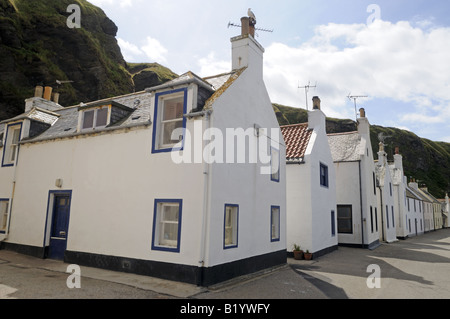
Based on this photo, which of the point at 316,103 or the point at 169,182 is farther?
the point at 316,103

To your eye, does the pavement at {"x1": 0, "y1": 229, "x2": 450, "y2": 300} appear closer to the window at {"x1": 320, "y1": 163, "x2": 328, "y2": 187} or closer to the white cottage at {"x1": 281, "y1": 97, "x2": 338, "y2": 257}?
the white cottage at {"x1": 281, "y1": 97, "x2": 338, "y2": 257}

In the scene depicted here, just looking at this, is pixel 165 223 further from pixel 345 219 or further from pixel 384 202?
pixel 384 202

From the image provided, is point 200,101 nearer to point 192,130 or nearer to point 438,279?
point 192,130

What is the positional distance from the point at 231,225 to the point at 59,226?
24.6ft

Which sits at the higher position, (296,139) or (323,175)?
(296,139)

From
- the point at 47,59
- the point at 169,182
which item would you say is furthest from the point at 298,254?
the point at 47,59

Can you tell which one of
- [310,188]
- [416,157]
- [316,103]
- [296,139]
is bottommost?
[310,188]

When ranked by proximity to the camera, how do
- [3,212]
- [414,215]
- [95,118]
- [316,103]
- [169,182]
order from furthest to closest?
1. [414,215]
2. [316,103]
3. [3,212]
4. [95,118]
5. [169,182]

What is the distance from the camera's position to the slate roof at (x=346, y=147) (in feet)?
76.3

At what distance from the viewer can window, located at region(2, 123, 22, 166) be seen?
51.1 ft

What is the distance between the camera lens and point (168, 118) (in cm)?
1117
